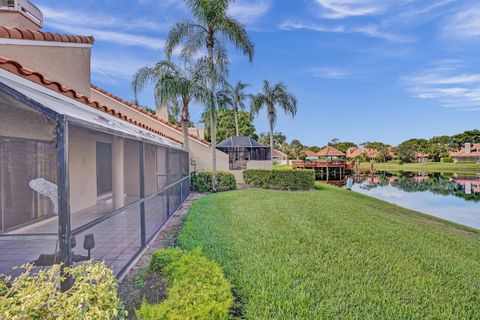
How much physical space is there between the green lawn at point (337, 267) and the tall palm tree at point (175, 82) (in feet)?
23.2

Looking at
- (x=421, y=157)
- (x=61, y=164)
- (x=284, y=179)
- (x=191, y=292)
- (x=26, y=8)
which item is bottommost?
(x=191, y=292)

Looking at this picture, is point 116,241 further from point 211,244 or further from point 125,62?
point 125,62

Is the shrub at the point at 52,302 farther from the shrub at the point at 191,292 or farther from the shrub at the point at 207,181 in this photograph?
the shrub at the point at 207,181

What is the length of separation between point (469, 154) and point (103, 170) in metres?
78.7

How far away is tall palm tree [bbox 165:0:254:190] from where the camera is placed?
1327 cm

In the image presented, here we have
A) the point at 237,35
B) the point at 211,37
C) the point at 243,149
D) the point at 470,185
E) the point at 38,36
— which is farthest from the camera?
the point at 470,185

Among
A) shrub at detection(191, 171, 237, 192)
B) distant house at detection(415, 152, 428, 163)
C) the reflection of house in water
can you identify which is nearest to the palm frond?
shrub at detection(191, 171, 237, 192)

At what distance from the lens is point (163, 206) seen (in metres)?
6.88

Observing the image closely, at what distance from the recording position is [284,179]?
17141 millimetres

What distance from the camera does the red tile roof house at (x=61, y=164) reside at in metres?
2.65

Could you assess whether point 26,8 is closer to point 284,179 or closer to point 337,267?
point 337,267

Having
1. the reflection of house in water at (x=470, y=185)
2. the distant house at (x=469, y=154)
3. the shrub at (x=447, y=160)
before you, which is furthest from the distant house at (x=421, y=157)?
the reflection of house in water at (x=470, y=185)

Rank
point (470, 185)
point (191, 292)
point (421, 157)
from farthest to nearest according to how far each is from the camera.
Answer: point (421, 157) < point (470, 185) < point (191, 292)

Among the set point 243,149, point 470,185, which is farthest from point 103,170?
point 470,185
